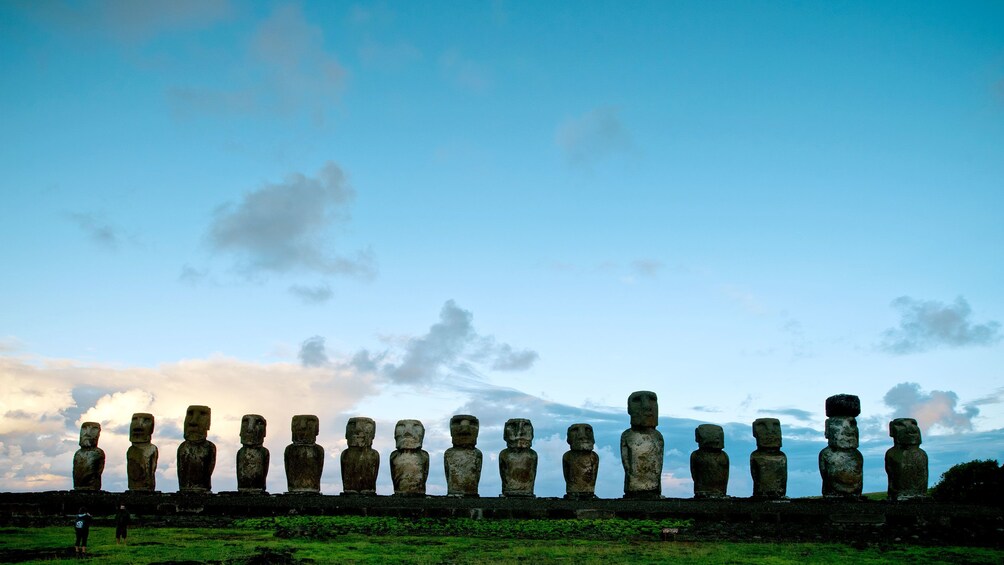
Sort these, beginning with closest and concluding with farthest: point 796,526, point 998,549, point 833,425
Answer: point 998,549 < point 796,526 < point 833,425

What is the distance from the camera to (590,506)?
17.1 meters

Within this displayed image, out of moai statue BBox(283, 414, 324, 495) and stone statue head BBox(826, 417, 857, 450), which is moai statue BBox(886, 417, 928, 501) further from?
moai statue BBox(283, 414, 324, 495)

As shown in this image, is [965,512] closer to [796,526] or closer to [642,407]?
[796,526]

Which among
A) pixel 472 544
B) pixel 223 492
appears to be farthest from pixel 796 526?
pixel 223 492

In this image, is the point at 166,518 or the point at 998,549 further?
the point at 166,518

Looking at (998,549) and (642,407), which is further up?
(642,407)

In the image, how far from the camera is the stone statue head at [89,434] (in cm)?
2053

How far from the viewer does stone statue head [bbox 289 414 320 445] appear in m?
19.5

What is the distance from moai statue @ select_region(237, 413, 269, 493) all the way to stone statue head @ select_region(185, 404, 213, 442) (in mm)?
896

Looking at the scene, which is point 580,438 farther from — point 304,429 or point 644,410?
point 304,429

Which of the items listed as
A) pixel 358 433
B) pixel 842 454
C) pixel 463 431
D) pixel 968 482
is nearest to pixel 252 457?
pixel 358 433

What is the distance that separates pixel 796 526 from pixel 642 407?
413 cm

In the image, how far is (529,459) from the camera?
18.5 m

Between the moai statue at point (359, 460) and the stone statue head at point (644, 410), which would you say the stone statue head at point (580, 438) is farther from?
the moai statue at point (359, 460)
